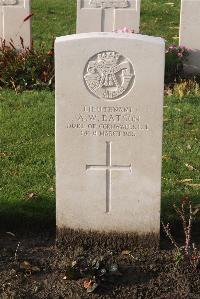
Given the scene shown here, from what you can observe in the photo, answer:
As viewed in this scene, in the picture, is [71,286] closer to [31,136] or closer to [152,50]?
[152,50]

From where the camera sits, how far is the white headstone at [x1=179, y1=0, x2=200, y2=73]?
10.4 meters

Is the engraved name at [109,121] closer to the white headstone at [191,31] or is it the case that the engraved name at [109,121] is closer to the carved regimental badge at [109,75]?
the carved regimental badge at [109,75]

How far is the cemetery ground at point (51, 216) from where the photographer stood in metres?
4.80

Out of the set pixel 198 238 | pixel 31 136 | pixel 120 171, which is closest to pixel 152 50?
pixel 120 171

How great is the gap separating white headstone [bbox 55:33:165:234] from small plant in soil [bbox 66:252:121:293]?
417mm

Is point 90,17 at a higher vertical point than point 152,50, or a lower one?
higher

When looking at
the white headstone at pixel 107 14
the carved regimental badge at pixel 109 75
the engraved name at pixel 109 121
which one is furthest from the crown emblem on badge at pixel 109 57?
the white headstone at pixel 107 14

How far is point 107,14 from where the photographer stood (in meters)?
10.2

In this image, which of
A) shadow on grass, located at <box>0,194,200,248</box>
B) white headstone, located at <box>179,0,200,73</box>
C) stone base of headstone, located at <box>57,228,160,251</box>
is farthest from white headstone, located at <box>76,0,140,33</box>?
stone base of headstone, located at <box>57,228,160,251</box>

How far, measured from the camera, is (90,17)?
10.2 meters

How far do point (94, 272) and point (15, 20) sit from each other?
20.4ft

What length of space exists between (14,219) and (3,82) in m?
3.84

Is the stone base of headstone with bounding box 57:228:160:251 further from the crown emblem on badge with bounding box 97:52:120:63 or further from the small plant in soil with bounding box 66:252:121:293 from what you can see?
the crown emblem on badge with bounding box 97:52:120:63

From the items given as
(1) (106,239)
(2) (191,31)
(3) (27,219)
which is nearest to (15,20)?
(2) (191,31)
